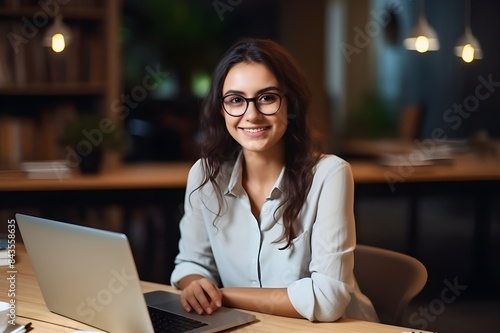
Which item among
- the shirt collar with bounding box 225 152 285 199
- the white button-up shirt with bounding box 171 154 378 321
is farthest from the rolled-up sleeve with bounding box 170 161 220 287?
the shirt collar with bounding box 225 152 285 199

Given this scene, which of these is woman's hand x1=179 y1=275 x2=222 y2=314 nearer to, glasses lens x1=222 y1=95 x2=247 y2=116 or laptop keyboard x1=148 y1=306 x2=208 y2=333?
laptop keyboard x1=148 y1=306 x2=208 y2=333

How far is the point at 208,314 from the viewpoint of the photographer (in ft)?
5.85

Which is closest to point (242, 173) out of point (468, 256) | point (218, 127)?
point (218, 127)

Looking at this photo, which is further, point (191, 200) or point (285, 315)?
point (191, 200)

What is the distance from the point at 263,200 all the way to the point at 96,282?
2.21 feet

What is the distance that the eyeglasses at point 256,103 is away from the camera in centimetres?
203

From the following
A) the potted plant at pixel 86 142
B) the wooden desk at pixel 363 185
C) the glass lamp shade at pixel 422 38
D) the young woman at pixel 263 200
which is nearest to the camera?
the young woman at pixel 263 200

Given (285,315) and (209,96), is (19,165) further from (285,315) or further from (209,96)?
(285,315)

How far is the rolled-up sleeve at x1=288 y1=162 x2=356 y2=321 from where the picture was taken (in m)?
1.77

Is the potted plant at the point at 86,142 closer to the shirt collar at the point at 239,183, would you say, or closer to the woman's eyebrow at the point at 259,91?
the shirt collar at the point at 239,183

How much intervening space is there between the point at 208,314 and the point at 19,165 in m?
2.96

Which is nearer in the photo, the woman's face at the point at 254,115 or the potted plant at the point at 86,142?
the woman's face at the point at 254,115

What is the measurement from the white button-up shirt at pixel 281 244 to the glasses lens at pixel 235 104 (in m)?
0.18

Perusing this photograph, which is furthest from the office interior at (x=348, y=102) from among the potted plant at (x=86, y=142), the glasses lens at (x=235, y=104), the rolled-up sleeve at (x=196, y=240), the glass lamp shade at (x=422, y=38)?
the glasses lens at (x=235, y=104)
